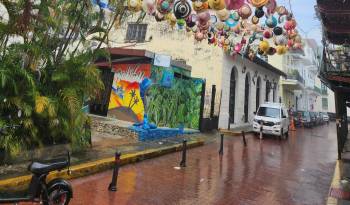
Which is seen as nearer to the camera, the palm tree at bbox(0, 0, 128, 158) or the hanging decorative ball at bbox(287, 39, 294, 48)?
the palm tree at bbox(0, 0, 128, 158)

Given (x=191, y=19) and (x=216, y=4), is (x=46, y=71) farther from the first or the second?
(x=216, y=4)

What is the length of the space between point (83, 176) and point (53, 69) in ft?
10.4

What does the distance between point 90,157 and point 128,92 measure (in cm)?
794

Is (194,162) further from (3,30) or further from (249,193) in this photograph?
(3,30)

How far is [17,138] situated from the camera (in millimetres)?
8688

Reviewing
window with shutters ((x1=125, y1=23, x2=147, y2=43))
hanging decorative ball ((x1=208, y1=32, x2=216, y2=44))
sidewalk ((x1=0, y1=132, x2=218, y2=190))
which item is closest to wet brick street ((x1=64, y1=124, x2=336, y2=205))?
sidewalk ((x1=0, y1=132, x2=218, y2=190))

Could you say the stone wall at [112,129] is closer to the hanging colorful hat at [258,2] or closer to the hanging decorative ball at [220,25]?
the hanging decorative ball at [220,25]

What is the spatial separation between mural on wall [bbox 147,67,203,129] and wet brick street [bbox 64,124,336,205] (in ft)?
13.8

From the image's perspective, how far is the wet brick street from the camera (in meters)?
7.46

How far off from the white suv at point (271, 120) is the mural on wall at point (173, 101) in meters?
4.26

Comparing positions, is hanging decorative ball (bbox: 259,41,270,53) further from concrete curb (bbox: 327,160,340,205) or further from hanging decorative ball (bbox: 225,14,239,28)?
concrete curb (bbox: 327,160,340,205)

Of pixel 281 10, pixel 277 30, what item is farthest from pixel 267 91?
pixel 281 10

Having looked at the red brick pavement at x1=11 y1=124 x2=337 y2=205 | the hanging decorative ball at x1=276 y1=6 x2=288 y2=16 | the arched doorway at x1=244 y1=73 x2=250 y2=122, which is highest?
the hanging decorative ball at x1=276 y1=6 x2=288 y2=16

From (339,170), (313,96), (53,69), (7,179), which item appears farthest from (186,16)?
(313,96)
